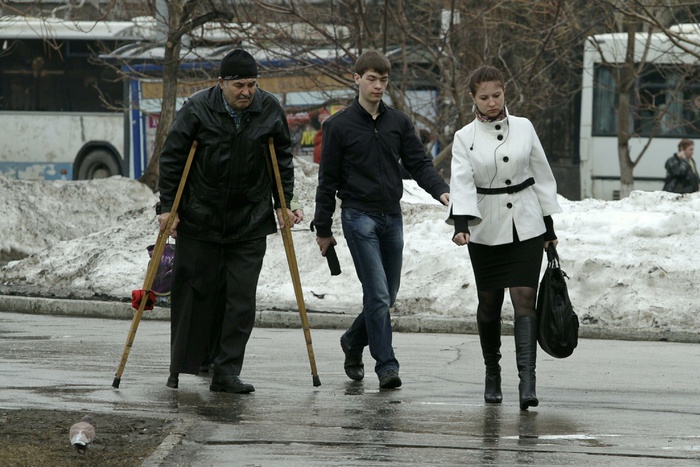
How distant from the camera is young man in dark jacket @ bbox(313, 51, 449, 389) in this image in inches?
336

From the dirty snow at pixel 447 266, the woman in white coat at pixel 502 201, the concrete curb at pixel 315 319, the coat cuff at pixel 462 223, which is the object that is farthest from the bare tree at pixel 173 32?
the coat cuff at pixel 462 223

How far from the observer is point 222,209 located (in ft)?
27.3

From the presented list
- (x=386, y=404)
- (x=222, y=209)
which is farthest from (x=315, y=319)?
(x=386, y=404)

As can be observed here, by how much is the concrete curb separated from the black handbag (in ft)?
16.3

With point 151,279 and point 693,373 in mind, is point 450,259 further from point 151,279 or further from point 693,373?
point 151,279

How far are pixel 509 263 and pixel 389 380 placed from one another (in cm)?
110

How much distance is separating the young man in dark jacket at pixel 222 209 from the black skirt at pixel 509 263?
1318mm

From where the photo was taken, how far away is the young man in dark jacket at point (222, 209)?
8.27 metres

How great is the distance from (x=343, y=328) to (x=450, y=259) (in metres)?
1.82

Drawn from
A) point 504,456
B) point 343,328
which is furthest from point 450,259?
point 504,456

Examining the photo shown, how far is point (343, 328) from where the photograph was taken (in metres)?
13.3

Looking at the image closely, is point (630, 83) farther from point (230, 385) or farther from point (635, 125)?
point (230, 385)

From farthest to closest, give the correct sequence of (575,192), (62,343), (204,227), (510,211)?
(575,192) → (62,343) → (204,227) → (510,211)

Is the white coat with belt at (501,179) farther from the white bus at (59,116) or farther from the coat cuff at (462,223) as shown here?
the white bus at (59,116)
